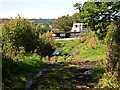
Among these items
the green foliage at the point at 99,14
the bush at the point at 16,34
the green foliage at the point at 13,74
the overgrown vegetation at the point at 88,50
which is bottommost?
the overgrown vegetation at the point at 88,50

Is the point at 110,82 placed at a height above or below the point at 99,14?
below

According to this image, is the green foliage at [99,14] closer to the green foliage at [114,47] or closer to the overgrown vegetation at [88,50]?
the overgrown vegetation at [88,50]

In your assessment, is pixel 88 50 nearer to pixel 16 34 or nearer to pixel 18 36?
pixel 18 36

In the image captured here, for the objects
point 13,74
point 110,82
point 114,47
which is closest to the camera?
point 114,47

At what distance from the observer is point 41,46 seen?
2098cm

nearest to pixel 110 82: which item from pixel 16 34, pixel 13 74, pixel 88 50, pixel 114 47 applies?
pixel 114 47

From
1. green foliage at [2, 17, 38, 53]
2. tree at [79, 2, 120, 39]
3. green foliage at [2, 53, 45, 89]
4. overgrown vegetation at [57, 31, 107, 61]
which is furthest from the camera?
overgrown vegetation at [57, 31, 107, 61]

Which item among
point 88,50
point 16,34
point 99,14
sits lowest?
point 88,50

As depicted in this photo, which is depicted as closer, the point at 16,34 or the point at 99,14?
the point at 99,14

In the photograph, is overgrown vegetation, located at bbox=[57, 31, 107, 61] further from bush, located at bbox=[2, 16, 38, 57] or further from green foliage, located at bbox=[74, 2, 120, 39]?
bush, located at bbox=[2, 16, 38, 57]

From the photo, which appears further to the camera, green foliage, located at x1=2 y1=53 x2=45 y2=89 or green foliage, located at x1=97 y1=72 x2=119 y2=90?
green foliage, located at x1=2 y1=53 x2=45 y2=89

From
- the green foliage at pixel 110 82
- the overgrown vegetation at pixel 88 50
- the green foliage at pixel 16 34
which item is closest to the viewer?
the green foliage at pixel 110 82

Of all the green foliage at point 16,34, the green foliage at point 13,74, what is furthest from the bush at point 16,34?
the green foliage at point 13,74

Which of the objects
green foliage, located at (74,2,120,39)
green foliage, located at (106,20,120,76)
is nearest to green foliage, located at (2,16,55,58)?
green foliage, located at (74,2,120,39)
